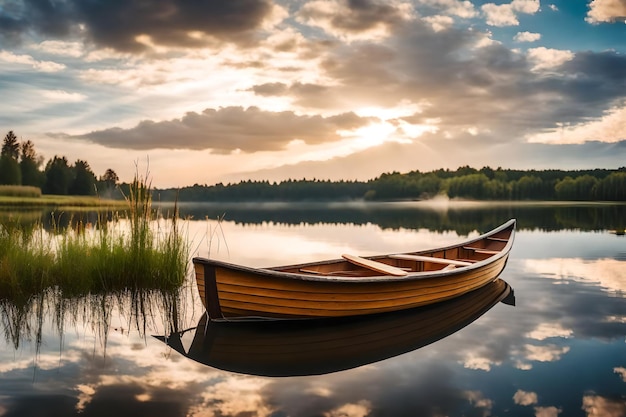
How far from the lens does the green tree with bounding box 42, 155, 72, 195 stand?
66569 mm

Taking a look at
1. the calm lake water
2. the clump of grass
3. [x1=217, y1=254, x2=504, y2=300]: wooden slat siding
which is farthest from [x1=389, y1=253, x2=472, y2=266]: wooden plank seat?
the clump of grass

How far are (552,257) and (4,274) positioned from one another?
628 inches

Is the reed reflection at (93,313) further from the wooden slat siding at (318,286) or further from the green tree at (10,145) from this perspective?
the green tree at (10,145)

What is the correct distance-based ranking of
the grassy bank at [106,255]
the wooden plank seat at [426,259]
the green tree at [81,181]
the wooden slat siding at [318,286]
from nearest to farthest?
the wooden slat siding at [318,286], the grassy bank at [106,255], the wooden plank seat at [426,259], the green tree at [81,181]

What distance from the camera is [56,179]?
66688 mm

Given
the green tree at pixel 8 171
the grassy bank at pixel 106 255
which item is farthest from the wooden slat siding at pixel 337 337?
the green tree at pixel 8 171

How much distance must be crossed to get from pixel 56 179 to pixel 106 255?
65.2m

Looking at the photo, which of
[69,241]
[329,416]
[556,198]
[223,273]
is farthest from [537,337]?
[556,198]

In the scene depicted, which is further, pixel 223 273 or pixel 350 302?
pixel 350 302

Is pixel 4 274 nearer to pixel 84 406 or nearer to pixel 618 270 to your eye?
pixel 84 406

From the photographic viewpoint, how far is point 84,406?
5.04m

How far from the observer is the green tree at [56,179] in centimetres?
6657

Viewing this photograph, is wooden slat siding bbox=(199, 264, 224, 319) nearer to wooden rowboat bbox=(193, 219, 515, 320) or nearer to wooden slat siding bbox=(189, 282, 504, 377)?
wooden rowboat bbox=(193, 219, 515, 320)

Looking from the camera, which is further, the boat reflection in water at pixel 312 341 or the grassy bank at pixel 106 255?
the grassy bank at pixel 106 255
